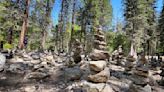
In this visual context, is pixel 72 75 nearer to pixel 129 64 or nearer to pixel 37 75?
pixel 37 75

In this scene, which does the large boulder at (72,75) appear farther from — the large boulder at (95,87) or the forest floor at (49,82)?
the large boulder at (95,87)

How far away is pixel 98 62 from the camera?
33.5ft

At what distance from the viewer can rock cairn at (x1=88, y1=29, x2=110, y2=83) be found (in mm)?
10172

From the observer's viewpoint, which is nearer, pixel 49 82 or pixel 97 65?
pixel 97 65

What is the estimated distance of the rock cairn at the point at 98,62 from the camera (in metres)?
10.2

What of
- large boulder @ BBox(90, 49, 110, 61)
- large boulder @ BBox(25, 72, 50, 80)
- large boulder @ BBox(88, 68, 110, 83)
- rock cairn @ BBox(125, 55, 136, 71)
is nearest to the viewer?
large boulder @ BBox(88, 68, 110, 83)

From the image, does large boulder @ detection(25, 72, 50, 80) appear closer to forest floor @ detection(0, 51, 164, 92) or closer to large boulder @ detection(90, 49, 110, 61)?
forest floor @ detection(0, 51, 164, 92)

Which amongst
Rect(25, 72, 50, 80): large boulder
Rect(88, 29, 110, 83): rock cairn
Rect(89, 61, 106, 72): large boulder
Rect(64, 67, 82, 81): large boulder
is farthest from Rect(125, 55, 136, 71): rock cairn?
Rect(89, 61, 106, 72): large boulder

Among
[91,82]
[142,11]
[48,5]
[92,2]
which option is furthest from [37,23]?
[91,82]

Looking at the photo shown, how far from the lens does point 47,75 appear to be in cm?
1255

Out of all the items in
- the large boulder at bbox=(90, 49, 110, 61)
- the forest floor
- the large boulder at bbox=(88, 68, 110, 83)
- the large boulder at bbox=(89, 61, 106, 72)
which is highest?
the large boulder at bbox=(90, 49, 110, 61)

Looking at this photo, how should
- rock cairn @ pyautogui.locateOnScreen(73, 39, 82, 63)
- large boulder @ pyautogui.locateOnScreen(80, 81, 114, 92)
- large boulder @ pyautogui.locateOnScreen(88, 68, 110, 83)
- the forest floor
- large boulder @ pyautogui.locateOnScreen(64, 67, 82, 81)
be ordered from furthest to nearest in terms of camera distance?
rock cairn @ pyautogui.locateOnScreen(73, 39, 82, 63), large boulder @ pyautogui.locateOnScreen(64, 67, 82, 81), the forest floor, large boulder @ pyautogui.locateOnScreen(88, 68, 110, 83), large boulder @ pyautogui.locateOnScreen(80, 81, 114, 92)

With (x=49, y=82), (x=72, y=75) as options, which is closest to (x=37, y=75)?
(x=49, y=82)

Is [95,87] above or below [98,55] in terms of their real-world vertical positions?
below
